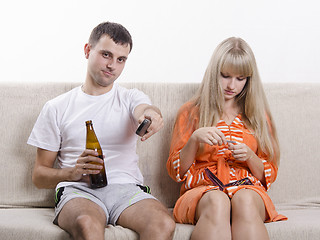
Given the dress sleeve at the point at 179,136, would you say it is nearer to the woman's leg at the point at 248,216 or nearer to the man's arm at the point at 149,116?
the man's arm at the point at 149,116

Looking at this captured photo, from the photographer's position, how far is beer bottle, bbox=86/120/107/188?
1.77 meters

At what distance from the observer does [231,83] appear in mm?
1932

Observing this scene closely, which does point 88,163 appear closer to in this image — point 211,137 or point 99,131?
point 99,131

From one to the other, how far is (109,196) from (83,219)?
26 centimetres

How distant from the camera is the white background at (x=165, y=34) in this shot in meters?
2.60

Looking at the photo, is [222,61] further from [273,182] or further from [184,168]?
[273,182]

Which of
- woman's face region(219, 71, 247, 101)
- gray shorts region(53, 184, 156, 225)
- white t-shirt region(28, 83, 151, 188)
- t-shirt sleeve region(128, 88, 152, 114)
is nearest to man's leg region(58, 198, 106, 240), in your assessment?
gray shorts region(53, 184, 156, 225)

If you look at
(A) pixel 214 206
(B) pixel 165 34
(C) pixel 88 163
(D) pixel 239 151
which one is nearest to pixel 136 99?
(C) pixel 88 163

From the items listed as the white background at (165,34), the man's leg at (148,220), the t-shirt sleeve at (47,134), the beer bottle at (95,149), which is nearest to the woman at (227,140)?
the man's leg at (148,220)

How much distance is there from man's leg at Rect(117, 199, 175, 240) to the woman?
13cm

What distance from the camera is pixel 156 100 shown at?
86.0 inches

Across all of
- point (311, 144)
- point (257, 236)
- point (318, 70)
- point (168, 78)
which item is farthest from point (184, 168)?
point (318, 70)

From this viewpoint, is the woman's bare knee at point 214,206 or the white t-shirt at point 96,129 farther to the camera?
the white t-shirt at point 96,129

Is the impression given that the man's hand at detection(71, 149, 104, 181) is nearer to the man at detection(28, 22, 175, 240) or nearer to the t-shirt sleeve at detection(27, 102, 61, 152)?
the man at detection(28, 22, 175, 240)
